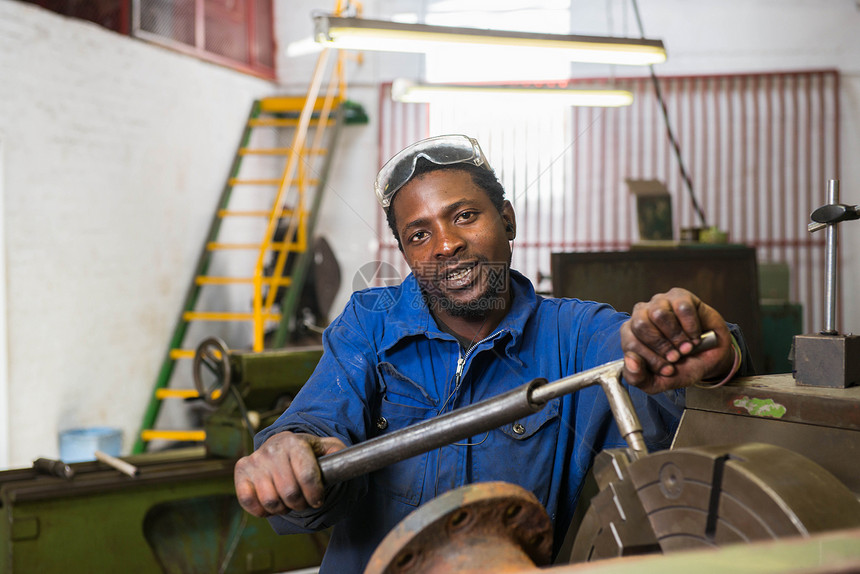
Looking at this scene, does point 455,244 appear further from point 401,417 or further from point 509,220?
point 401,417

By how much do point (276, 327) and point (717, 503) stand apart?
4877 mm

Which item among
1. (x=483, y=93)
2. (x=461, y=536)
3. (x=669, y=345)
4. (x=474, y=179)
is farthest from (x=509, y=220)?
(x=483, y=93)

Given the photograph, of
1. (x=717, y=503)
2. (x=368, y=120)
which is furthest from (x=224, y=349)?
(x=368, y=120)

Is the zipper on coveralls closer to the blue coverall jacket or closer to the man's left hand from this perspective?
the blue coverall jacket

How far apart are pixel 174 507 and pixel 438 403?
1.37 metres

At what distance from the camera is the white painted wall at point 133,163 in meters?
3.89

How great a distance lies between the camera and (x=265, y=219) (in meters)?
6.00

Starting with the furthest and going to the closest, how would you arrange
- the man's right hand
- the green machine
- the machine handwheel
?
the machine handwheel, the green machine, the man's right hand

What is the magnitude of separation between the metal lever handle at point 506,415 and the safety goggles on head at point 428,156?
654mm

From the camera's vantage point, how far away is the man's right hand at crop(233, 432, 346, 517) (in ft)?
3.45

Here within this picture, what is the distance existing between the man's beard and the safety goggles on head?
0.66 ft

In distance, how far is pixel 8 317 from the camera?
12.4 ft

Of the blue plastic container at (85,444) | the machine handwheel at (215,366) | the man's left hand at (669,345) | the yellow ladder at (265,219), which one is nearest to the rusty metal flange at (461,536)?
the man's left hand at (669,345)

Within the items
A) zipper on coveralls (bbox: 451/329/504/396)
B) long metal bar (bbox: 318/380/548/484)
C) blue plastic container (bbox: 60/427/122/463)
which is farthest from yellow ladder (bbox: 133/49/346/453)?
long metal bar (bbox: 318/380/548/484)
